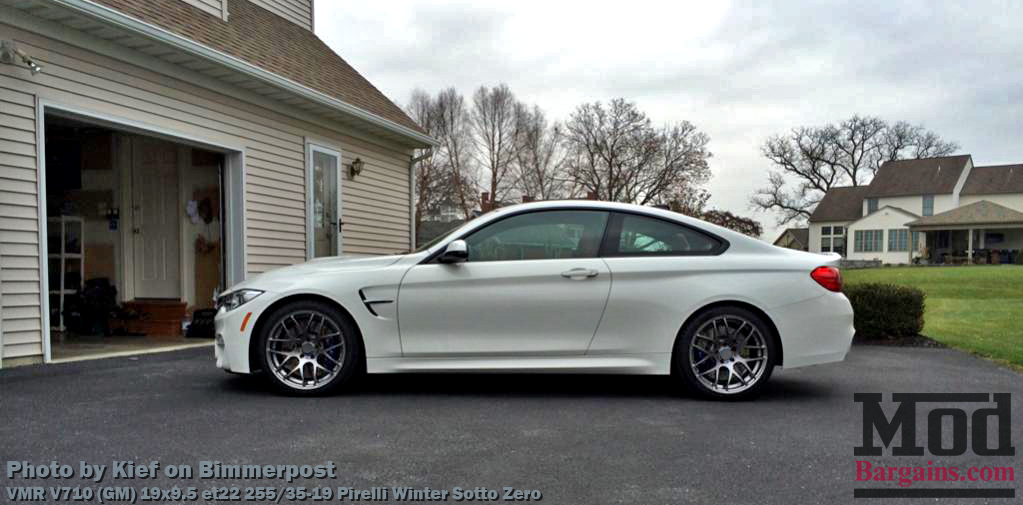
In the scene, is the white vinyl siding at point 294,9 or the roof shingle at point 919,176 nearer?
the white vinyl siding at point 294,9

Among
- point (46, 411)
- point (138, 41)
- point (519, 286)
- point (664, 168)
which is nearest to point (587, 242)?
point (519, 286)

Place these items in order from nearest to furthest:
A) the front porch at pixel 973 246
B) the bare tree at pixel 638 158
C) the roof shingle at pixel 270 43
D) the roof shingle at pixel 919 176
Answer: the roof shingle at pixel 270 43 < the bare tree at pixel 638 158 < the front porch at pixel 973 246 < the roof shingle at pixel 919 176

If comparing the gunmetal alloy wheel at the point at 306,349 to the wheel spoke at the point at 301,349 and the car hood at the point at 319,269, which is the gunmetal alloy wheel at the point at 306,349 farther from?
the car hood at the point at 319,269

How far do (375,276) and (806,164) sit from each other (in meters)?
57.0

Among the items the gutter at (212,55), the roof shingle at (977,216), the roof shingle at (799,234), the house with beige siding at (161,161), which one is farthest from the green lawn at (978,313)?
the roof shingle at (799,234)

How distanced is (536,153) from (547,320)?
3471cm

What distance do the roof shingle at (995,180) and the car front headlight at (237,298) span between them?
50.9 meters

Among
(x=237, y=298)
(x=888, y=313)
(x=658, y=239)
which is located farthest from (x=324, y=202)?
(x=888, y=313)

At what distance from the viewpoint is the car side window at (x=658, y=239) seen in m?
4.37

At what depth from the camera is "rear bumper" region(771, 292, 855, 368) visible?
4.23 metres

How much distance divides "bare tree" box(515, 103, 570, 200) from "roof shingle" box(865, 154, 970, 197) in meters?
24.7

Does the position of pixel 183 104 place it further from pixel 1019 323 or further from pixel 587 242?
pixel 1019 323

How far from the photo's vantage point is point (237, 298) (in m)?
4.35

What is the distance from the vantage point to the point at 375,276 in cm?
429
